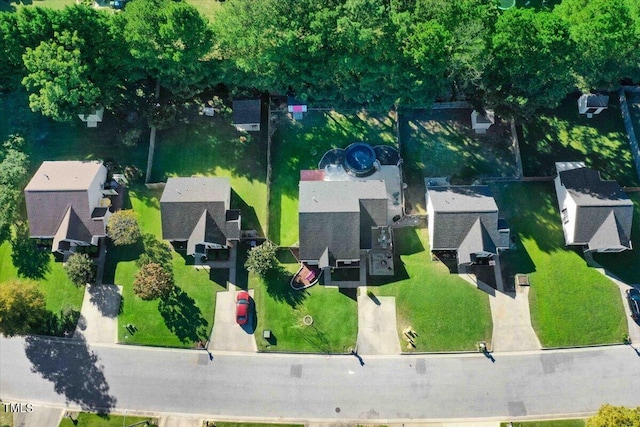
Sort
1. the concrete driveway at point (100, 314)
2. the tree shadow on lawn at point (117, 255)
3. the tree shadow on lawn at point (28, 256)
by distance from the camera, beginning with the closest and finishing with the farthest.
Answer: the concrete driveway at point (100, 314)
the tree shadow on lawn at point (117, 255)
the tree shadow on lawn at point (28, 256)

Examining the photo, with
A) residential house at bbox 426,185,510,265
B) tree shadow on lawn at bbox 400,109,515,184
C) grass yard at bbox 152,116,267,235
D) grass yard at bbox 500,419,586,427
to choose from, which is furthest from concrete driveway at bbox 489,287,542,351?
grass yard at bbox 152,116,267,235

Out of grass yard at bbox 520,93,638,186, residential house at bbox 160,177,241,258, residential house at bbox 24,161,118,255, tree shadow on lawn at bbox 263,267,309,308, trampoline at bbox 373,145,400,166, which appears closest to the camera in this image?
residential house at bbox 160,177,241,258

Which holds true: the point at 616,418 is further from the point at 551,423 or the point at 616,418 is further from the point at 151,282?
the point at 151,282

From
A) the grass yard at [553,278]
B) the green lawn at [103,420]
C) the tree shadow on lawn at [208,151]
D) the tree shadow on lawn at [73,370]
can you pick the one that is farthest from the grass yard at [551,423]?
the tree shadow on lawn at [73,370]

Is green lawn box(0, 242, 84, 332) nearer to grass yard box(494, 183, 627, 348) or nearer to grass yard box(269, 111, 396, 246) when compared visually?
grass yard box(269, 111, 396, 246)

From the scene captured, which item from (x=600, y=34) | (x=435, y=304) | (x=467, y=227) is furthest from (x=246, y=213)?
(x=600, y=34)

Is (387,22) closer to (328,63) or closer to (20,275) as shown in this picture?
(328,63)

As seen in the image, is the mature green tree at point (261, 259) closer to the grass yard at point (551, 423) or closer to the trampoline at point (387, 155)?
the trampoline at point (387, 155)
